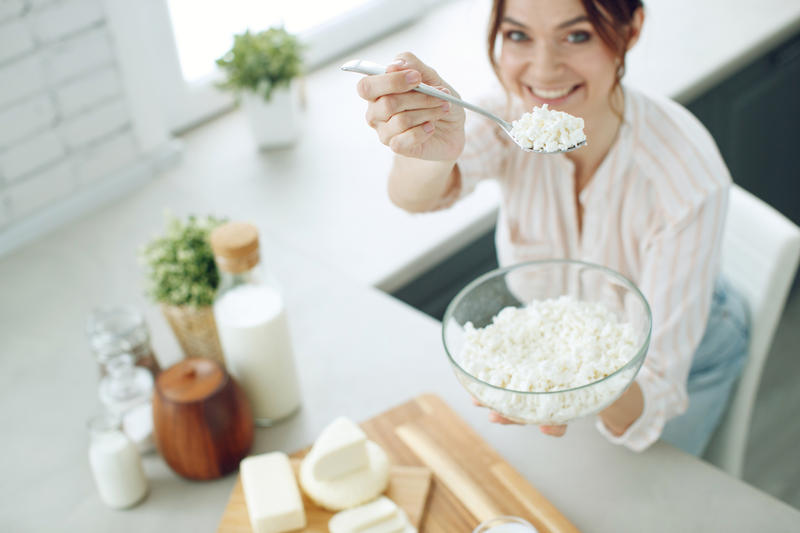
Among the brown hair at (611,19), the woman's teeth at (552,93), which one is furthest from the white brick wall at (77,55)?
the woman's teeth at (552,93)

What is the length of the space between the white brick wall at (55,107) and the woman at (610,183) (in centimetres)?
85

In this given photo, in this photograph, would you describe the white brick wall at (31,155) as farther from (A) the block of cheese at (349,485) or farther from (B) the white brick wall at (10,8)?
(A) the block of cheese at (349,485)

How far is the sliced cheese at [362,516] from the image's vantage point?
1.10 meters

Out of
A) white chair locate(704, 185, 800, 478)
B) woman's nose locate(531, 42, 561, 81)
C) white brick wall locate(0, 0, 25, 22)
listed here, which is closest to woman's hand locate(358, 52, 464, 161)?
woman's nose locate(531, 42, 561, 81)

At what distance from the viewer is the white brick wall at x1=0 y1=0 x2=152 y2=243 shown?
5.50 feet

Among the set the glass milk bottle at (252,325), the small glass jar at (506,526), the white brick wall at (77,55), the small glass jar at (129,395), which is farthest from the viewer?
the white brick wall at (77,55)

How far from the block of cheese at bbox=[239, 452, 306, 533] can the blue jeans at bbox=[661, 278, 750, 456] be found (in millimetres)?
702

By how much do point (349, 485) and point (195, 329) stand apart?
0.37 meters

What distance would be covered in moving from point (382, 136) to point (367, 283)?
77cm

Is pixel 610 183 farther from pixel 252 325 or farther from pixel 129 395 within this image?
pixel 129 395

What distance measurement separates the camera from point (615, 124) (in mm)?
1295

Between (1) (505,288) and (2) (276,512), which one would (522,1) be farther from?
(2) (276,512)

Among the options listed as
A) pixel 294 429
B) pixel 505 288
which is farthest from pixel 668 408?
pixel 294 429

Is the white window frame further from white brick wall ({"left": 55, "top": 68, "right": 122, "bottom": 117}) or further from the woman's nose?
the woman's nose
